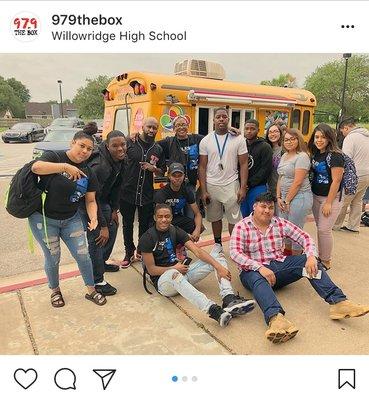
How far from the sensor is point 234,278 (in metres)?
3.77

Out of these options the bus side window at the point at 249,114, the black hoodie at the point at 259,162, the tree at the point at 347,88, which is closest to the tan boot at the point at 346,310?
the black hoodie at the point at 259,162

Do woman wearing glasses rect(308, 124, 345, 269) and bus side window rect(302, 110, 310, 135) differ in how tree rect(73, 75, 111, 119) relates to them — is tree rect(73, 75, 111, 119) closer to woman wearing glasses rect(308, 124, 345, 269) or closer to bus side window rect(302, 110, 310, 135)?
bus side window rect(302, 110, 310, 135)

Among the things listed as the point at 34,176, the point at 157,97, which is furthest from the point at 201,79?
the point at 34,176

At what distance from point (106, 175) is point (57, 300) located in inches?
49.2

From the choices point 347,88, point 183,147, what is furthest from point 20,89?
point 183,147

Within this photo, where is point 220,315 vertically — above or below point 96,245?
below

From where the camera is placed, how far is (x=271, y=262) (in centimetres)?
320

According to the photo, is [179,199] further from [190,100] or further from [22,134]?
[22,134]

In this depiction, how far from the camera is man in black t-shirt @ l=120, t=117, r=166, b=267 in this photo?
3814 mm

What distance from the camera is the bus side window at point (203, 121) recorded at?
5969 mm

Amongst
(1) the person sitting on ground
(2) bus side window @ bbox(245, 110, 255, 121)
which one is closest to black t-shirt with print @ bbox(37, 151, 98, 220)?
(1) the person sitting on ground

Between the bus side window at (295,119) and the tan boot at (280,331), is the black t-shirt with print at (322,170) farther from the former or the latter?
the bus side window at (295,119)

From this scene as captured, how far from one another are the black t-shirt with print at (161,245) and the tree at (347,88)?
32002mm

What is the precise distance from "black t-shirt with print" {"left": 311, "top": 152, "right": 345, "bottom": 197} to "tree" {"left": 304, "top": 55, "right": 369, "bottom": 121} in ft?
101
